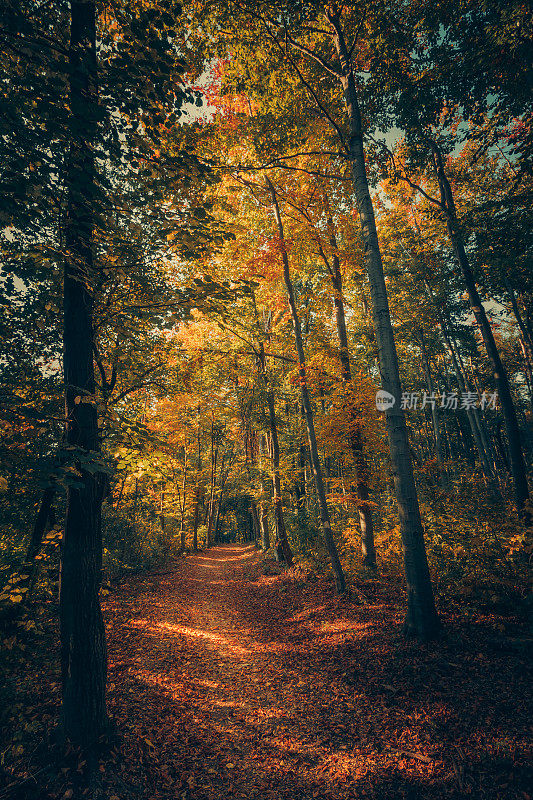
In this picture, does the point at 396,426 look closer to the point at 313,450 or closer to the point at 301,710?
the point at 313,450

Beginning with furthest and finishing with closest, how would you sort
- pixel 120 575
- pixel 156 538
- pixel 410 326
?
pixel 410 326
pixel 156 538
pixel 120 575

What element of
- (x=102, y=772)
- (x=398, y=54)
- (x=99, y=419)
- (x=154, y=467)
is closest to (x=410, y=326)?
(x=398, y=54)

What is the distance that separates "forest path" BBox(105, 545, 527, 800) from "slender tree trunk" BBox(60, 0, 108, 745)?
795 mm

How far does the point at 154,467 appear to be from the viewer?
6250 millimetres

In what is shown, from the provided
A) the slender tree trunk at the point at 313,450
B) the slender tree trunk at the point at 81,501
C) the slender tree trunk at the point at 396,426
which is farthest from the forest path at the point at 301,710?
the slender tree trunk at the point at 313,450

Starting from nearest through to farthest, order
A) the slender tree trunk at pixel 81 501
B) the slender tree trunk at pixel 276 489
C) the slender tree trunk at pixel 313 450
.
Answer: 1. the slender tree trunk at pixel 81 501
2. the slender tree trunk at pixel 313 450
3. the slender tree trunk at pixel 276 489

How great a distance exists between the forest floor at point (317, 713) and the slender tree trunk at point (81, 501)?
0.55 meters

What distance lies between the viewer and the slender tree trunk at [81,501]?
11.2 ft

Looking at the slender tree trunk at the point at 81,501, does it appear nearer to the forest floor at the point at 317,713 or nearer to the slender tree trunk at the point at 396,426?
the forest floor at the point at 317,713

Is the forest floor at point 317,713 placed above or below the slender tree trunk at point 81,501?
below

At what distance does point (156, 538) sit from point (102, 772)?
15.3 metres

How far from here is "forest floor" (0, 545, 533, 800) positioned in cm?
307

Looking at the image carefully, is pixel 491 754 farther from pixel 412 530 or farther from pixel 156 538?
pixel 156 538

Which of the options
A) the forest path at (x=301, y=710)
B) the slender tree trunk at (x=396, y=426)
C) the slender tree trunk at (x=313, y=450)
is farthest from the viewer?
the slender tree trunk at (x=313, y=450)
